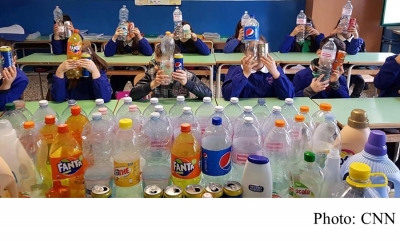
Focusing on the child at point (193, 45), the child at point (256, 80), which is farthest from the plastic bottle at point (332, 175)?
the child at point (193, 45)

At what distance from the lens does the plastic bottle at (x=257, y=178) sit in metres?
1.22

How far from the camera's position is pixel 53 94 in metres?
2.62

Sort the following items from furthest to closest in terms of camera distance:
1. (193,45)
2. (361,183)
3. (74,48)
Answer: (193,45), (74,48), (361,183)

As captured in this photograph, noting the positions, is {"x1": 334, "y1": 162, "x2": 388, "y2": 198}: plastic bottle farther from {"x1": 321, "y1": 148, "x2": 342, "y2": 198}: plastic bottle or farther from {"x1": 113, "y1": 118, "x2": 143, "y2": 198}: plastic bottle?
{"x1": 113, "y1": 118, "x2": 143, "y2": 198}: plastic bottle

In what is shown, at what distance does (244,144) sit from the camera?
1560 mm

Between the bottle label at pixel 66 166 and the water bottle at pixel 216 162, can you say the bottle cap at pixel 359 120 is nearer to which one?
the water bottle at pixel 216 162

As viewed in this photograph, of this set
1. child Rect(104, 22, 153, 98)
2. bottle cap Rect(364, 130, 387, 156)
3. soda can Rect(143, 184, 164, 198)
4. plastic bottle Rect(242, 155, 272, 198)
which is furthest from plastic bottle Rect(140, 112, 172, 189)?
child Rect(104, 22, 153, 98)

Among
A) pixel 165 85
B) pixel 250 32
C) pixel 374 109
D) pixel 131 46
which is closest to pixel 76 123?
pixel 165 85

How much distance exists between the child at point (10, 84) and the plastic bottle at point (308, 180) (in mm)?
2029

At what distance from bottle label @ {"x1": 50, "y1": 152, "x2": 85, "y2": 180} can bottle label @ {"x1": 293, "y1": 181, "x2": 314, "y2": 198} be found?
2.53ft

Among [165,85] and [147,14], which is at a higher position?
[147,14]

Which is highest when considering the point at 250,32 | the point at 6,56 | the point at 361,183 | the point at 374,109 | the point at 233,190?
the point at 250,32

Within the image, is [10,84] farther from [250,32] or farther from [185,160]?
Result: [185,160]

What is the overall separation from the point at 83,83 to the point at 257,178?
1.93 m
